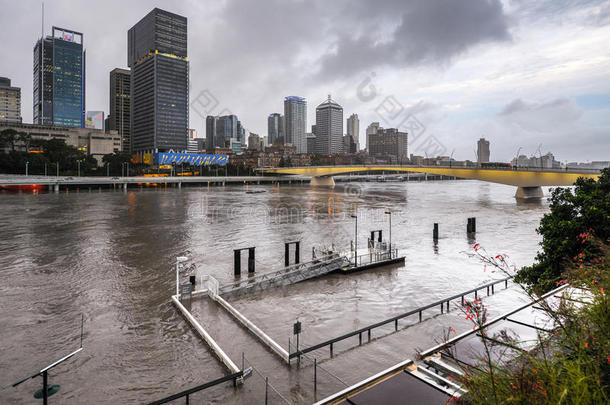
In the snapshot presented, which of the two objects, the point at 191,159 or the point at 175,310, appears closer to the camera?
the point at 175,310

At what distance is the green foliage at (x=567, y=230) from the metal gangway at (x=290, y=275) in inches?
397

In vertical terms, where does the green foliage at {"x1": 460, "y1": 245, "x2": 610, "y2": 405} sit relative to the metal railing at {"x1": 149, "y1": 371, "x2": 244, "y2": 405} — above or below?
above

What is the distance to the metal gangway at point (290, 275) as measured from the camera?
18.3 metres

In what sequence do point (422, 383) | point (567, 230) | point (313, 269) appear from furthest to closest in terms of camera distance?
point (313, 269)
point (567, 230)
point (422, 383)

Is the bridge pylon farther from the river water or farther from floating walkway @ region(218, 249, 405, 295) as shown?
floating walkway @ region(218, 249, 405, 295)

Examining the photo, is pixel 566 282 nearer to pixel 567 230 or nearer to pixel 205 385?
pixel 567 230

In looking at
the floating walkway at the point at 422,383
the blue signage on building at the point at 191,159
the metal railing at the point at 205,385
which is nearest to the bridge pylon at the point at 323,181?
the blue signage on building at the point at 191,159

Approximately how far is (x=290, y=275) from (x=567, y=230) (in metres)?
13.5

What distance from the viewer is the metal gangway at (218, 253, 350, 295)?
18328mm

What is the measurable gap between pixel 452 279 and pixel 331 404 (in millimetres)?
16311

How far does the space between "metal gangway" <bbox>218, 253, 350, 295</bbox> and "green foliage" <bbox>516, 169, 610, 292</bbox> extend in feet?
33.1

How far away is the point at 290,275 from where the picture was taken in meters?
20.4

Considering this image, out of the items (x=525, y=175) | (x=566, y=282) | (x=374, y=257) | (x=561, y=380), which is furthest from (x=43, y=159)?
(x=561, y=380)

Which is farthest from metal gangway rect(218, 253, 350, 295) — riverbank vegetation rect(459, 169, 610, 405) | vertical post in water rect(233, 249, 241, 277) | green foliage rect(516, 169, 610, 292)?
green foliage rect(516, 169, 610, 292)
